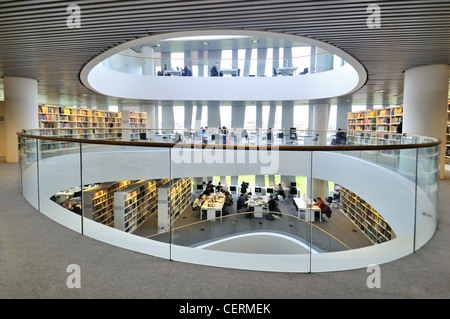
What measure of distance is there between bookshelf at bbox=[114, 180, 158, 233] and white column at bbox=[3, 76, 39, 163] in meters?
3.19

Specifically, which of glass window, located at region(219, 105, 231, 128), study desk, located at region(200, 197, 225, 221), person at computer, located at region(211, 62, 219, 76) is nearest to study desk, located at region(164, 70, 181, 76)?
person at computer, located at region(211, 62, 219, 76)

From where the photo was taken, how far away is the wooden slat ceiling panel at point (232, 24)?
10.9 ft

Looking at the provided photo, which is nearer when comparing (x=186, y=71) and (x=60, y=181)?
(x=60, y=181)

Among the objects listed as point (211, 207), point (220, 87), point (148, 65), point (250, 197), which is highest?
point (148, 65)

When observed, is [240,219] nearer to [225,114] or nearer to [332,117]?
[225,114]

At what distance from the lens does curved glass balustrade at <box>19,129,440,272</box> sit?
249 centimetres

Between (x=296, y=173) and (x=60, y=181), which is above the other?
(x=60, y=181)

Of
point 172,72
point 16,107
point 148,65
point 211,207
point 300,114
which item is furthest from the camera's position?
point 300,114

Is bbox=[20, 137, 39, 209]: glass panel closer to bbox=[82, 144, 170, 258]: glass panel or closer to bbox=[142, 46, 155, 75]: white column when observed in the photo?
bbox=[82, 144, 170, 258]: glass panel

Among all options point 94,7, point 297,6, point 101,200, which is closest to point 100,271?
point 94,7

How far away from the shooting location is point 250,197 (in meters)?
11.8

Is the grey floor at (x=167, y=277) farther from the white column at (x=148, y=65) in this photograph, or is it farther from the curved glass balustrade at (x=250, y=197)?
the white column at (x=148, y=65)

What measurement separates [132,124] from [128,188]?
6663 millimetres

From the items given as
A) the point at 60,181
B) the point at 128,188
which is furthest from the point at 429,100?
the point at 128,188
